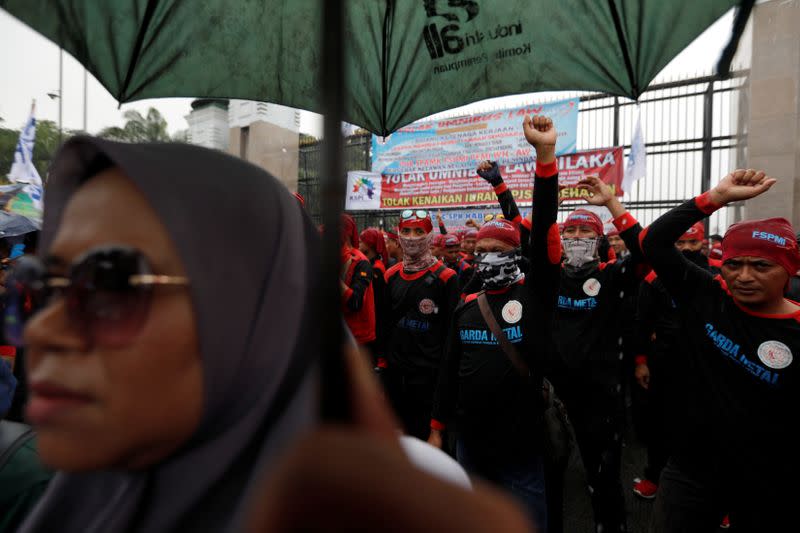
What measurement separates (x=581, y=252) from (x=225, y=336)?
13.1 feet

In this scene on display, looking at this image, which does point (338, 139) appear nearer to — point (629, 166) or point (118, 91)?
point (118, 91)

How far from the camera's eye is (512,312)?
2900 millimetres

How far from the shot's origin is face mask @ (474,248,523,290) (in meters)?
3.04

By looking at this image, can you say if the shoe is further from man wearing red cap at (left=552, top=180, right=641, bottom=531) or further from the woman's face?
the woman's face

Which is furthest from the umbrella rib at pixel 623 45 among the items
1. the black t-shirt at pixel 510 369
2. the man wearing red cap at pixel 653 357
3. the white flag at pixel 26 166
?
the white flag at pixel 26 166

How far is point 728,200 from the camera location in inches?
104

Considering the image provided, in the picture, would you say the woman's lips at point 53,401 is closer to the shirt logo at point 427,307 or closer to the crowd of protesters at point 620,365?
the crowd of protesters at point 620,365

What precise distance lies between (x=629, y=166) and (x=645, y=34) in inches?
373

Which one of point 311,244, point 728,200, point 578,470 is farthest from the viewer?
point 578,470

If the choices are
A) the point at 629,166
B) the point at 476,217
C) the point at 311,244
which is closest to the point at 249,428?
the point at 311,244

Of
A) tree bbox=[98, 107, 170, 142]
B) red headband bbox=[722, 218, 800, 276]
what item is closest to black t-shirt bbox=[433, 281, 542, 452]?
red headband bbox=[722, 218, 800, 276]

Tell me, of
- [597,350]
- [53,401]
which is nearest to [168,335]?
[53,401]

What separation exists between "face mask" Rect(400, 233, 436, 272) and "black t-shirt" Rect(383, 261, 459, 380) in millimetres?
133

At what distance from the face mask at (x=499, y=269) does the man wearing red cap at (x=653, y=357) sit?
1456mm
